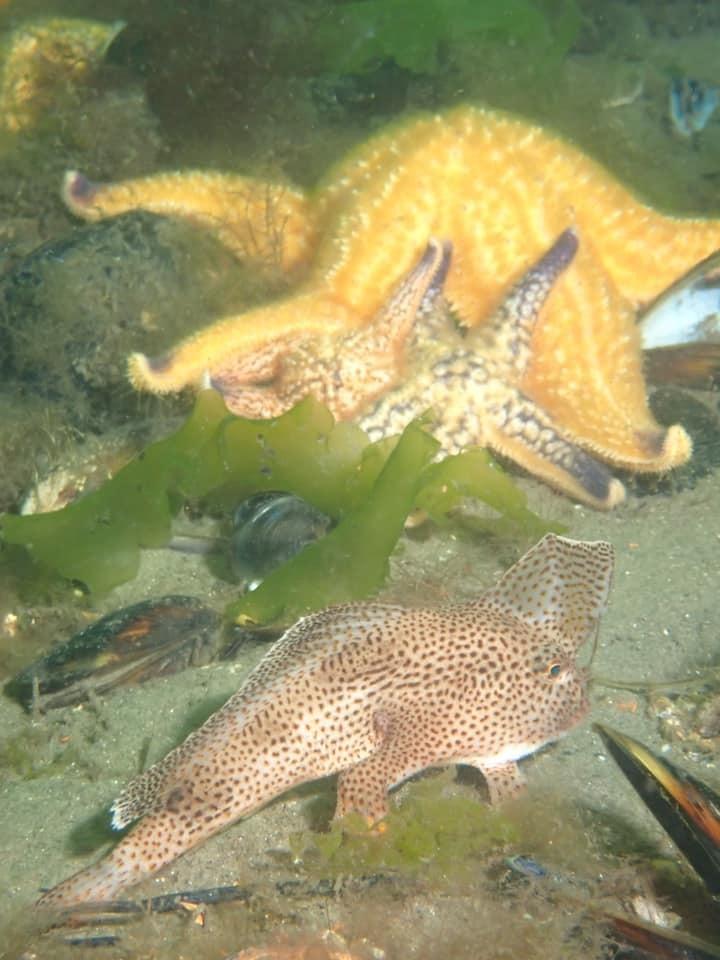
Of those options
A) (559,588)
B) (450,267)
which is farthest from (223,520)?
(559,588)

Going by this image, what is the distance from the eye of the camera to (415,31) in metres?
6.29

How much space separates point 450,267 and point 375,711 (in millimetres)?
3149

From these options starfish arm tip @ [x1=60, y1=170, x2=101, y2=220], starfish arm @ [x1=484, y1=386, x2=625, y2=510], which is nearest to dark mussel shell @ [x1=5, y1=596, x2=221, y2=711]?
starfish arm @ [x1=484, y1=386, x2=625, y2=510]

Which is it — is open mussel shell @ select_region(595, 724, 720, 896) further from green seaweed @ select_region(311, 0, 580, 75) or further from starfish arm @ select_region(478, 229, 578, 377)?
green seaweed @ select_region(311, 0, 580, 75)

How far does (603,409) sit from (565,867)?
283cm

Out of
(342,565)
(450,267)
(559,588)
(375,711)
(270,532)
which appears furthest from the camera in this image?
(450,267)

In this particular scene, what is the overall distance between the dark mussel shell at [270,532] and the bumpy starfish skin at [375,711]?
1.11 m

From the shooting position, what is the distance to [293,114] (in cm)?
595

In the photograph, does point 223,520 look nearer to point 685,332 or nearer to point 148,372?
point 148,372

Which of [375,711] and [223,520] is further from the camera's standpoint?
[223,520]

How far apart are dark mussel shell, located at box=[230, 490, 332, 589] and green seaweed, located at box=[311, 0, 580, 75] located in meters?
4.19

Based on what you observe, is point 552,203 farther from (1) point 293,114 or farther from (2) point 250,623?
(2) point 250,623

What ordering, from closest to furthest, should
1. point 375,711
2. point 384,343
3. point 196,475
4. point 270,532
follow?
1. point 375,711
2. point 270,532
3. point 196,475
4. point 384,343

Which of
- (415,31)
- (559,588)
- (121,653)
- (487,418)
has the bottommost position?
(121,653)
